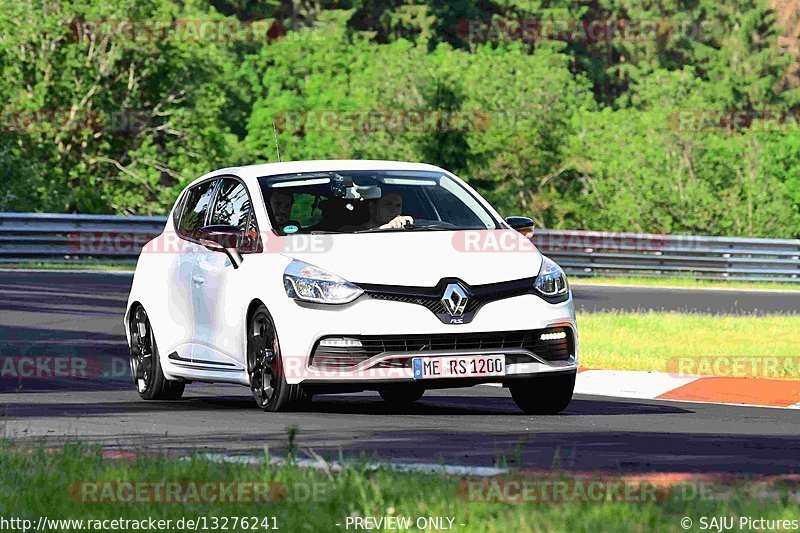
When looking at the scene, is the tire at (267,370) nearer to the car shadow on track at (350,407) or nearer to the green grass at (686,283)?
the car shadow on track at (350,407)

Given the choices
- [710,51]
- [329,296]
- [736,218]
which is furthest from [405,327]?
A: [710,51]

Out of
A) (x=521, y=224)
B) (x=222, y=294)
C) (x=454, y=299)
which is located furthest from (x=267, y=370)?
(x=521, y=224)

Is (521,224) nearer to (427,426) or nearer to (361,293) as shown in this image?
(361,293)

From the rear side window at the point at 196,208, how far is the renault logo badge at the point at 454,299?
2690 millimetres

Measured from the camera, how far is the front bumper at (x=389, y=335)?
10.8 m

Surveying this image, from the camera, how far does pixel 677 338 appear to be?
19156 mm

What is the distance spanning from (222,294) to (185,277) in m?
0.81

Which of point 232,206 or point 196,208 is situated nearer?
point 232,206

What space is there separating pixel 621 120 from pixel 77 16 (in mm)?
28010

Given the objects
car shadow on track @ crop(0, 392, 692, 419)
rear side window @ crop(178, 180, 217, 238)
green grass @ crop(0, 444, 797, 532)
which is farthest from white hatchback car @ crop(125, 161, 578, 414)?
green grass @ crop(0, 444, 797, 532)

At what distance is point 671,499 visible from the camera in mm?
6715

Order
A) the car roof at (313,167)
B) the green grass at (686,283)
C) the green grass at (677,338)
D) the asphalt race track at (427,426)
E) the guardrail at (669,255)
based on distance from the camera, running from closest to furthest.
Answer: the asphalt race track at (427,426) < the car roof at (313,167) < the green grass at (677,338) < the green grass at (686,283) < the guardrail at (669,255)

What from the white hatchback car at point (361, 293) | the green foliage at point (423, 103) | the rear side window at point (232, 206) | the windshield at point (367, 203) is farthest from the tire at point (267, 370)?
the green foliage at point (423, 103)

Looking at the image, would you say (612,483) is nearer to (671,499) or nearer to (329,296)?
(671,499)
